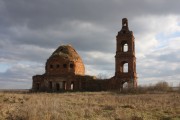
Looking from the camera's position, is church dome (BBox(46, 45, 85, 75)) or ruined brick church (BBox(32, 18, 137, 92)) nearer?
ruined brick church (BBox(32, 18, 137, 92))

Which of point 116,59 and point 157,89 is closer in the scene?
point 157,89

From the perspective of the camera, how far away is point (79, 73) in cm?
4366

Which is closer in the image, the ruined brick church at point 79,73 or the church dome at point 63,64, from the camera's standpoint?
the ruined brick church at point 79,73

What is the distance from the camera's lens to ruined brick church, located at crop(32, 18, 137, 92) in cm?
3856

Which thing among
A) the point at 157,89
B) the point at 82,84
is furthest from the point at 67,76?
the point at 157,89

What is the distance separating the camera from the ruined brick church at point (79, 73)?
38.6 meters

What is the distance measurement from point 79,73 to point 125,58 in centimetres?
808

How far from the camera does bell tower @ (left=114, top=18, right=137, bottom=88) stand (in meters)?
38.2

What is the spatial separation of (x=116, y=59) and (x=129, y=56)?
69.2 inches

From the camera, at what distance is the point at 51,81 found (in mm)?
41625

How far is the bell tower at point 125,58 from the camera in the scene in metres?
38.2

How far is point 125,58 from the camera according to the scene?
128ft

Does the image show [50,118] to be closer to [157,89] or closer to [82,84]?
[157,89]

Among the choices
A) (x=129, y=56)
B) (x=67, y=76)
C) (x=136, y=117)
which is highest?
(x=129, y=56)
